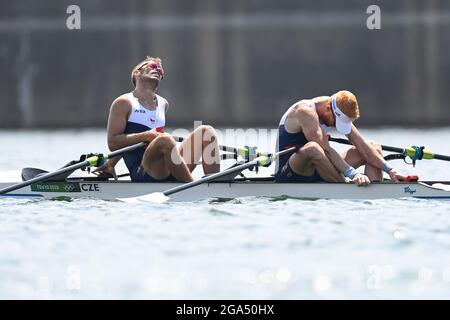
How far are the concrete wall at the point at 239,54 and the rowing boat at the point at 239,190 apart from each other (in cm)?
2075

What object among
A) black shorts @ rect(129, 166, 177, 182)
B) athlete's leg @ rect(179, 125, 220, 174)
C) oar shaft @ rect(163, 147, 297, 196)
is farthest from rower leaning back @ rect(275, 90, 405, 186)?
black shorts @ rect(129, 166, 177, 182)

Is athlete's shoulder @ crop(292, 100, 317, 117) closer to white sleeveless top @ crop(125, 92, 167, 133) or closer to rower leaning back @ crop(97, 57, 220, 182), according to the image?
rower leaning back @ crop(97, 57, 220, 182)

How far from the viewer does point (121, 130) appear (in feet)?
43.9

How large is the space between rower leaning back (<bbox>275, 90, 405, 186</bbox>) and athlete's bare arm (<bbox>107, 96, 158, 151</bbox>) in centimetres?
154

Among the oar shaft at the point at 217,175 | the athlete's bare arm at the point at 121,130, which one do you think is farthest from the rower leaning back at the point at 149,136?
the oar shaft at the point at 217,175

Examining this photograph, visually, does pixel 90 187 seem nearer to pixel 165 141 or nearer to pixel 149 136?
pixel 149 136

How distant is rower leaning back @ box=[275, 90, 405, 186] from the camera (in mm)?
12875

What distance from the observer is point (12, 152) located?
25938 mm

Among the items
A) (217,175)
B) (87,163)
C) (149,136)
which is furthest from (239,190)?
(87,163)

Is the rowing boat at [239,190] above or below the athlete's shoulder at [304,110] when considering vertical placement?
below

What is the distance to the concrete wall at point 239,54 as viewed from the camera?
34.4 meters

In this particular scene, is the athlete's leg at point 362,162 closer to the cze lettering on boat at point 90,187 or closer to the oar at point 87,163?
the oar at point 87,163
